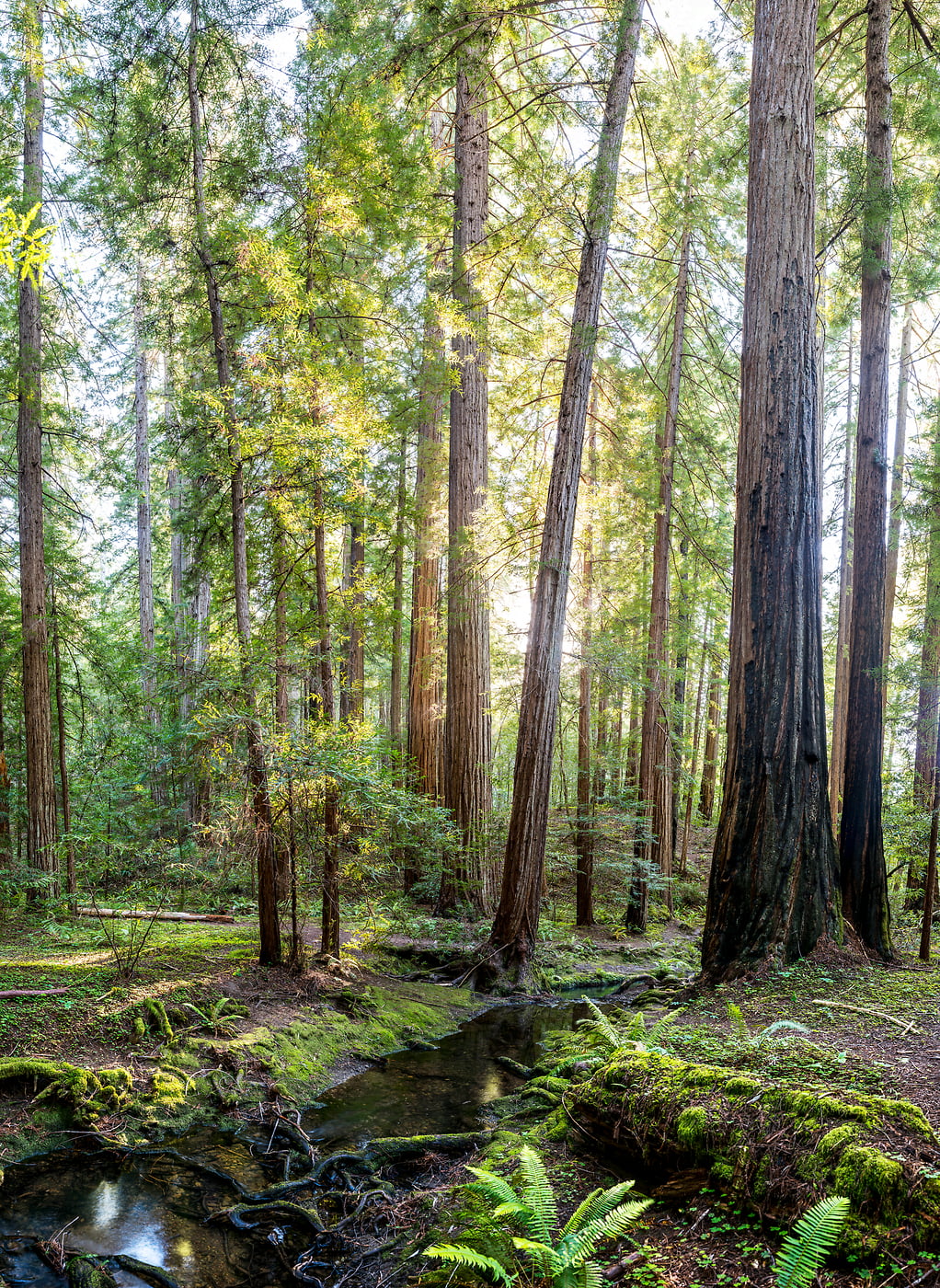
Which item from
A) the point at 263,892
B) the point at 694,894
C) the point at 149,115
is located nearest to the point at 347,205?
the point at 149,115

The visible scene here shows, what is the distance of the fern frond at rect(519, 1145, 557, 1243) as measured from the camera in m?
2.86

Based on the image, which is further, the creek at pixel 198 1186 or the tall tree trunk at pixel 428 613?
the tall tree trunk at pixel 428 613

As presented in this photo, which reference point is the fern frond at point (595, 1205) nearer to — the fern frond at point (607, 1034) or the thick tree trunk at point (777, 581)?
the fern frond at point (607, 1034)

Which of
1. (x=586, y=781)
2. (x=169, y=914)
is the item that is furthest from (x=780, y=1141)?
(x=586, y=781)

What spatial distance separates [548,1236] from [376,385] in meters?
9.06

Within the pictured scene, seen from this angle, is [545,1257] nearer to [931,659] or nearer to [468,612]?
[468,612]

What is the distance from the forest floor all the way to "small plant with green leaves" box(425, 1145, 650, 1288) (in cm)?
16

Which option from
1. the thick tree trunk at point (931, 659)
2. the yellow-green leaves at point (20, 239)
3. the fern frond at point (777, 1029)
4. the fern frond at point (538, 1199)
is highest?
the yellow-green leaves at point (20, 239)

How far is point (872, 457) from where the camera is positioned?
8211mm

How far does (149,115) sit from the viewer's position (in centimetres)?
883

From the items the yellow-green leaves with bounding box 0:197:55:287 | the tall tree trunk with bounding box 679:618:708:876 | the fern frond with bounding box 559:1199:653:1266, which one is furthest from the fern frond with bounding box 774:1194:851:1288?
the tall tree trunk with bounding box 679:618:708:876

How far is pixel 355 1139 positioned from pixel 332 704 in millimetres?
4158

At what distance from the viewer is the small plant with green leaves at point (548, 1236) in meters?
2.61

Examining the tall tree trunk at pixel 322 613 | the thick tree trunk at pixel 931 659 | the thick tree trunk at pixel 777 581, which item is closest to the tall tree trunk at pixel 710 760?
the thick tree trunk at pixel 931 659
